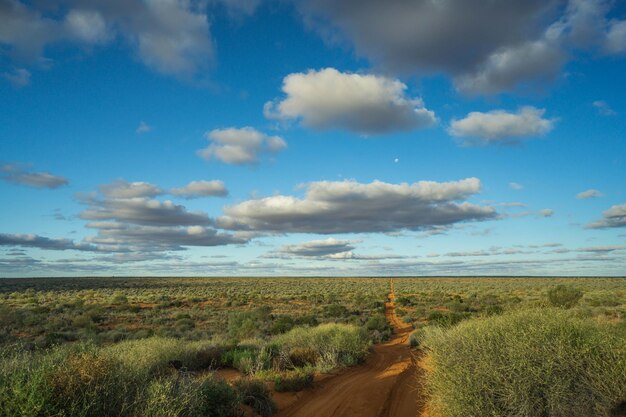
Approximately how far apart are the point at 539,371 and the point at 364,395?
18.9 ft

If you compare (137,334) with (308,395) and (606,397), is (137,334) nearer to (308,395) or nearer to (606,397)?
(308,395)

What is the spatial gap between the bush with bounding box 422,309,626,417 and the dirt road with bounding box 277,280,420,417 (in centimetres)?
246

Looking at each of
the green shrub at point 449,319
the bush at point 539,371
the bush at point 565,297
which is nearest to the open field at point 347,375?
the bush at point 539,371

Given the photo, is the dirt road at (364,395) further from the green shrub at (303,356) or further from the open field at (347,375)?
the green shrub at (303,356)

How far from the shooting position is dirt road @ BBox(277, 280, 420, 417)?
32.4 feet

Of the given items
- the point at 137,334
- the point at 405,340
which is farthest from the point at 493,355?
the point at 137,334

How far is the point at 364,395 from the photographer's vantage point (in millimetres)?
11164

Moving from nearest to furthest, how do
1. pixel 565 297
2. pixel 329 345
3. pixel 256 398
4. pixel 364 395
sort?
pixel 256 398 < pixel 364 395 < pixel 329 345 < pixel 565 297

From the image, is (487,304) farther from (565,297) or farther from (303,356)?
(303,356)

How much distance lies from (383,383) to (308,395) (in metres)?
2.54

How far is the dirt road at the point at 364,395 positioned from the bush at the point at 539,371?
246 centimetres

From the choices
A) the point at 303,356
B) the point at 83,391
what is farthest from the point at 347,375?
the point at 83,391

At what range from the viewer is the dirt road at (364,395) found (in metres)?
9.88

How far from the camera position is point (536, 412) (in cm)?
627
